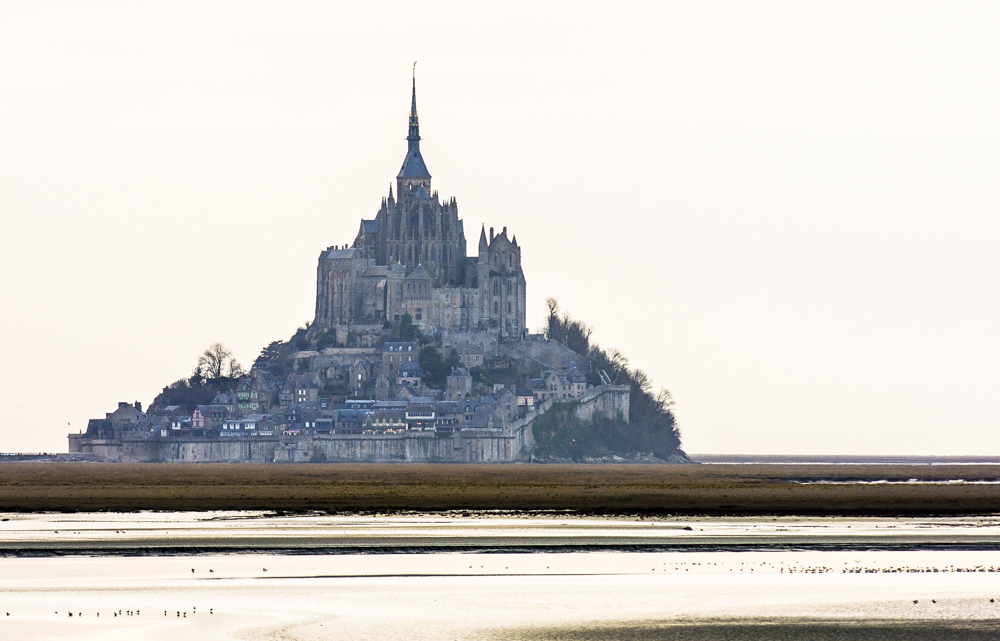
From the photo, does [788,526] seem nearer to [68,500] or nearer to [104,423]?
[68,500]

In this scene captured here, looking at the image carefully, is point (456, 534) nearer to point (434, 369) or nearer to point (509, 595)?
point (509, 595)

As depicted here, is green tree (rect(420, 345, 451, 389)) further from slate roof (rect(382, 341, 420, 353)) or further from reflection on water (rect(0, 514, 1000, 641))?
reflection on water (rect(0, 514, 1000, 641))

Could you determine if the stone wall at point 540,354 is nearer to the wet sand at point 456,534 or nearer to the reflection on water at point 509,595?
the wet sand at point 456,534

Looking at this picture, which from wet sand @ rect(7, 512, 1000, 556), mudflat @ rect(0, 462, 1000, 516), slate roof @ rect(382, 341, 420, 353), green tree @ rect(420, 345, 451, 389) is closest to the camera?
wet sand @ rect(7, 512, 1000, 556)

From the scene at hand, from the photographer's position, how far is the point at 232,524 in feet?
165

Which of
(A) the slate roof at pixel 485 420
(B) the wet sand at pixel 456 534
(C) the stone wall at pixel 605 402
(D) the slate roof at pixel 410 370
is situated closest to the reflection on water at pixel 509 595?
(B) the wet sand at pixel 456 534

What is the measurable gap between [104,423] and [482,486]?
116 m

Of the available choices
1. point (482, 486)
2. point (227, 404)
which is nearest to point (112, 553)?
point (482, 486)

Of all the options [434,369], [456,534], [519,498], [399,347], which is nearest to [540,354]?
[434,369]

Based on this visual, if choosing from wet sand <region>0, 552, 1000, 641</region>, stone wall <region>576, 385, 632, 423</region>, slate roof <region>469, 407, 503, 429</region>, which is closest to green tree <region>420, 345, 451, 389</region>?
slate roof <region>469, 407, 503, 429</region>

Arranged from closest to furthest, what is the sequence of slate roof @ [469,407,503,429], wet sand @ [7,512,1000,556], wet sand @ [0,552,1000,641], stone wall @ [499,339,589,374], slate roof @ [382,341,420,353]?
1. wet sand @ [0,552,1000,641]
2. wet sand @ [7,512,1000,556]
3. slate roof @ [469,407,503,429]
4. slate roof @ [382,341,420,353]
5. stone wall @ [499,339,589,374]

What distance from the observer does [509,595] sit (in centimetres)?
3167

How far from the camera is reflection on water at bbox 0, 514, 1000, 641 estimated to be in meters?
27.3

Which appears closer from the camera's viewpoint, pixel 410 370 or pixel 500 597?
pixel 500 597
